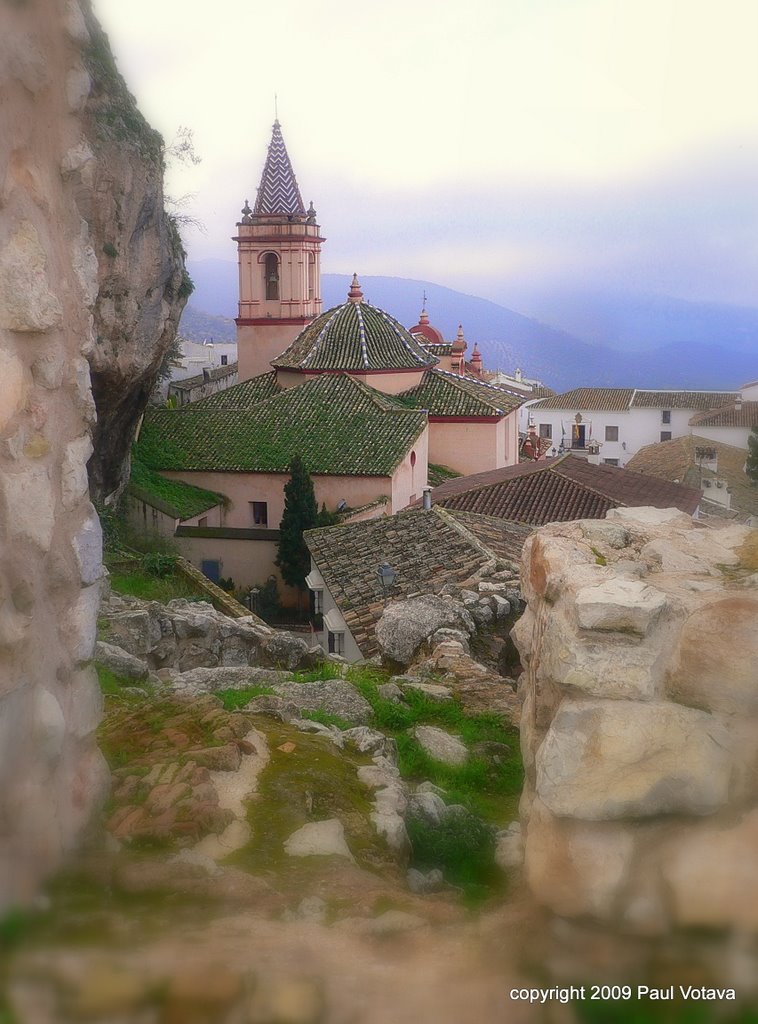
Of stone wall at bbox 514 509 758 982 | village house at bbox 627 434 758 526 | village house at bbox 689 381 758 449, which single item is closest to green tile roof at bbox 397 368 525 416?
village house at bbox 627 434 758 526

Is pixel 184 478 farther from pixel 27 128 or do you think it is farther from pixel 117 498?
pixel 27 128

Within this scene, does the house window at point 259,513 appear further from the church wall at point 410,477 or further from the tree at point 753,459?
the tree at point 753,459

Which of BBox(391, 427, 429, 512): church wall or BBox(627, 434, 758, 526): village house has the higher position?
BBox(391, 427, 429, 512): church wall

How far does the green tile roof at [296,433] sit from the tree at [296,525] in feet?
3.25

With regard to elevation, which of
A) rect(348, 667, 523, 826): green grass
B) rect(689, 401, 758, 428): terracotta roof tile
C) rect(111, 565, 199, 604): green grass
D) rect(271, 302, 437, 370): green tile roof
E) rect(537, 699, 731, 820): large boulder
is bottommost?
rect(111, 565, 199, 604): green grass

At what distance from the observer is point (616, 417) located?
44938mm

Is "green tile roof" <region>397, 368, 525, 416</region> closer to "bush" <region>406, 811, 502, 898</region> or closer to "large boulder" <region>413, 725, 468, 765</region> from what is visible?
"large boulder" <region>413, 725, 468, 765</region>

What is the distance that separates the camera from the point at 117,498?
59.3ft

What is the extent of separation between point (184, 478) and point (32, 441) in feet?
61.4

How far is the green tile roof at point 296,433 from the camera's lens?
66.3ft

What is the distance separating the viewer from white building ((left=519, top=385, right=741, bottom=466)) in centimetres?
4388

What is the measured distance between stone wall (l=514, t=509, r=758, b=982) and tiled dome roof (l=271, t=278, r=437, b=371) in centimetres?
2237

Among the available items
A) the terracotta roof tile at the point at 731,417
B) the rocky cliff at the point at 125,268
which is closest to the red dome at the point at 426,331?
the terracotta roof tile at the point at 731,417

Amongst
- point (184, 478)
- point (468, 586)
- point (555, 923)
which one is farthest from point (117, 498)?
point (555, 923)
